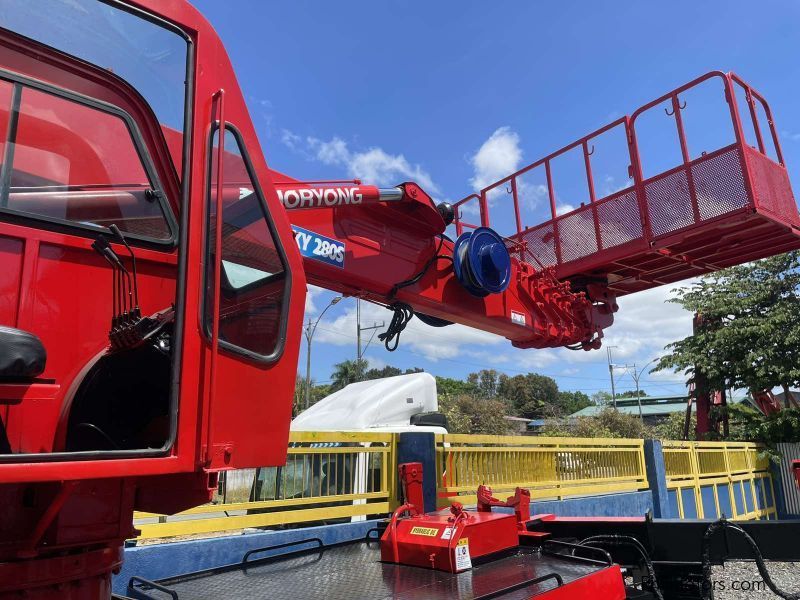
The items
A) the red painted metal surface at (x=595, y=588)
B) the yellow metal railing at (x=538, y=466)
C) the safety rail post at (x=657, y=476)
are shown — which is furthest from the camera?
the safety rail post at (x=657, y=476)

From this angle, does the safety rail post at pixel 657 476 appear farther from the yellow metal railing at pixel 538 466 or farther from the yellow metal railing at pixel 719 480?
the yellow metal railing at pixel 719 480

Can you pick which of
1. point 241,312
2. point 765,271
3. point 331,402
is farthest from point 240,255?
point 765,271

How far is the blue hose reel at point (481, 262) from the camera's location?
15.5 feet

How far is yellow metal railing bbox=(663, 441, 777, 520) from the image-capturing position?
11.4 meters

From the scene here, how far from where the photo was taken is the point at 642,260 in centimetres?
565

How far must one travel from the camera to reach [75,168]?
215 centimetres

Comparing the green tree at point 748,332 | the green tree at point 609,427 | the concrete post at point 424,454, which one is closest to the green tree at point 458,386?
the green tree at point 609,427

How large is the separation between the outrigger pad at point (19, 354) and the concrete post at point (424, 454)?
4.75m

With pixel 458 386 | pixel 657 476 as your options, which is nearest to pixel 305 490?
pixel 657 476

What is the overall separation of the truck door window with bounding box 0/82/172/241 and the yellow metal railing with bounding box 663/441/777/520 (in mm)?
11057

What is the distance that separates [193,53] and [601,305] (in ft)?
16.7

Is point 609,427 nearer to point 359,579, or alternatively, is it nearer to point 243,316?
point 359,579

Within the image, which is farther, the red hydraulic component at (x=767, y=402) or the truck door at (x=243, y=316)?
the red hydraulic component at (x=767, y=402)

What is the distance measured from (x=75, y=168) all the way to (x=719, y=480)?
14004 millimetres
